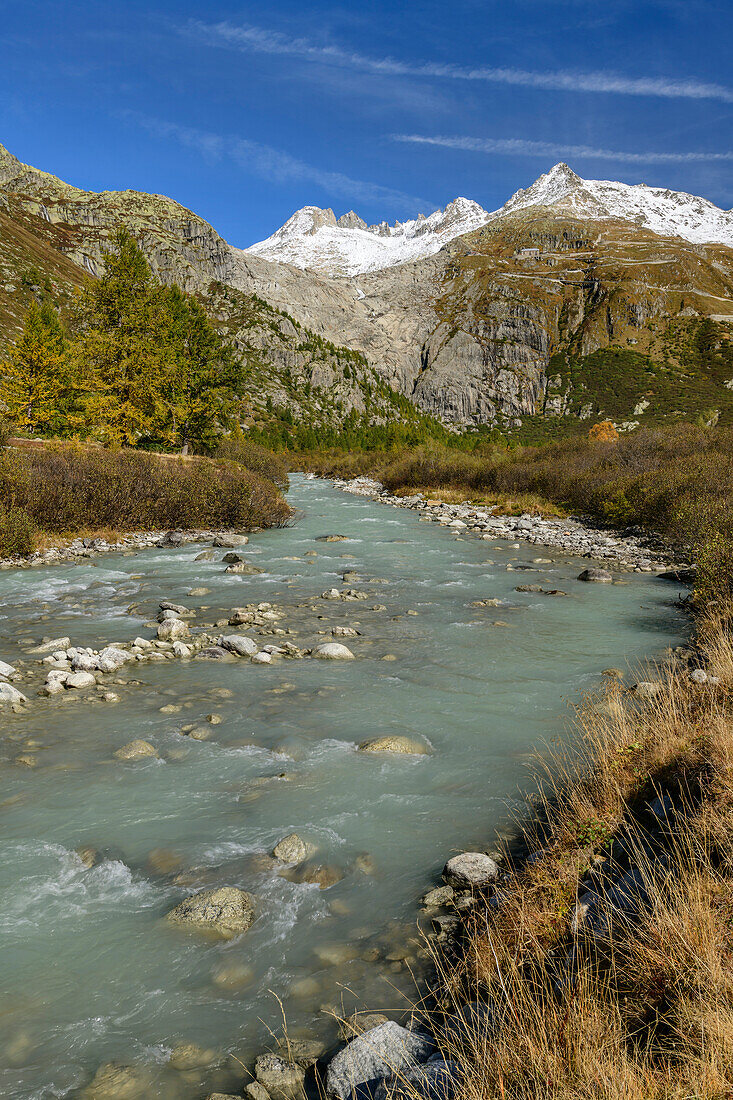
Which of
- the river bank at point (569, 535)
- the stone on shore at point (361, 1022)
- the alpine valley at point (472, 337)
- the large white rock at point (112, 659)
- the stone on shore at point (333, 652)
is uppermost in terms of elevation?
the alpine valley at point (472, 337)

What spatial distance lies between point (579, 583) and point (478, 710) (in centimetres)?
1024

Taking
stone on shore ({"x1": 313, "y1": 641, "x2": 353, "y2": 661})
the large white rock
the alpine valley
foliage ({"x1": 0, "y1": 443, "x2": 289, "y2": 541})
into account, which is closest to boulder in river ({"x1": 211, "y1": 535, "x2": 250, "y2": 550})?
foliage ({"x1": 0, "y1": 443, "x2": 289, "y2": 541})

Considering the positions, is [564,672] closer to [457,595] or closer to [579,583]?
[457,595]

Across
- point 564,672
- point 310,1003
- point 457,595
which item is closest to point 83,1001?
point 310,1003

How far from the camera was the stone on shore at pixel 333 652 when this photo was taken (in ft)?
35.1

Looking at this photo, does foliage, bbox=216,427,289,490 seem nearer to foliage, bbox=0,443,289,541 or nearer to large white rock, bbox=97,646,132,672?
foliage, bbox=0,443,289,541

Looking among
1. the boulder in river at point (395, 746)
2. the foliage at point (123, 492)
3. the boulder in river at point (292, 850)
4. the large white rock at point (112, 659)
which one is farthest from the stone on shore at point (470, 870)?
the foliage at point (123, 492)

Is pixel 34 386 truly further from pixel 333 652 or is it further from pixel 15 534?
pixel 333 652

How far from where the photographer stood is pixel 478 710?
8586mm

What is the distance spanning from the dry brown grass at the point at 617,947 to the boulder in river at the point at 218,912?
1616mm

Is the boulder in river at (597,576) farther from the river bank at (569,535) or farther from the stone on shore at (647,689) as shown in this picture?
the stone on shore at (647,689)

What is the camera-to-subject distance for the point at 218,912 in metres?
4.55

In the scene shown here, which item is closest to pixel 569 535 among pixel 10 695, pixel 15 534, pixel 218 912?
pixel 15 534

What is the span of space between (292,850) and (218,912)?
940 millimetres
